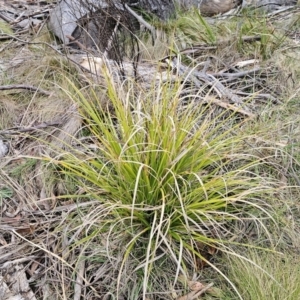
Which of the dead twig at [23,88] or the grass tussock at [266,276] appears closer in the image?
the grass tussock at [266,276]

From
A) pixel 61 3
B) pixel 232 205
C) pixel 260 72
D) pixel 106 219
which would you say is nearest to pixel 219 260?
pixel 232 205

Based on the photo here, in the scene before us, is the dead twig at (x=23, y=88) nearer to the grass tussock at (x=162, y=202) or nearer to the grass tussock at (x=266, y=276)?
the grass tussock at (x=162, y=202)

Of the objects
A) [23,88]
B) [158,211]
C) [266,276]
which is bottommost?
[266,276]

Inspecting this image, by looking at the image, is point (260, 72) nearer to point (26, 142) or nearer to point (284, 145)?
point (284, 145)

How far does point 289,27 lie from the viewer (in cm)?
348

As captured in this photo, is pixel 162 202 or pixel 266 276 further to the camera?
pixel 162 202

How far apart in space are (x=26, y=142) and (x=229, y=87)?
132 centimetres

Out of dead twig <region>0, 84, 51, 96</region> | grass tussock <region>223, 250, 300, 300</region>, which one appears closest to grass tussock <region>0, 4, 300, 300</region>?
grass tussock <region>223, 250, 300, 300</region>

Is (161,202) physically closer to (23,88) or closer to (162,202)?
(162,202)

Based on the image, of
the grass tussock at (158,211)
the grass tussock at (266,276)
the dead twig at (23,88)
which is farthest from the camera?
the dead twig at (23,88)

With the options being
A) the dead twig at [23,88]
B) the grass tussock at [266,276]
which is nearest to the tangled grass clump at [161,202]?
the grass tussock at [266,276]

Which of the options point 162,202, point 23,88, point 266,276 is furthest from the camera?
point 23,88

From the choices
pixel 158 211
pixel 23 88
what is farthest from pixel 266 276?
pixel 23 88

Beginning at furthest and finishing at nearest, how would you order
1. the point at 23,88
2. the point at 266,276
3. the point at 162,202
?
the point at 23,88 → the point at 162,202 → the point at 266,276
